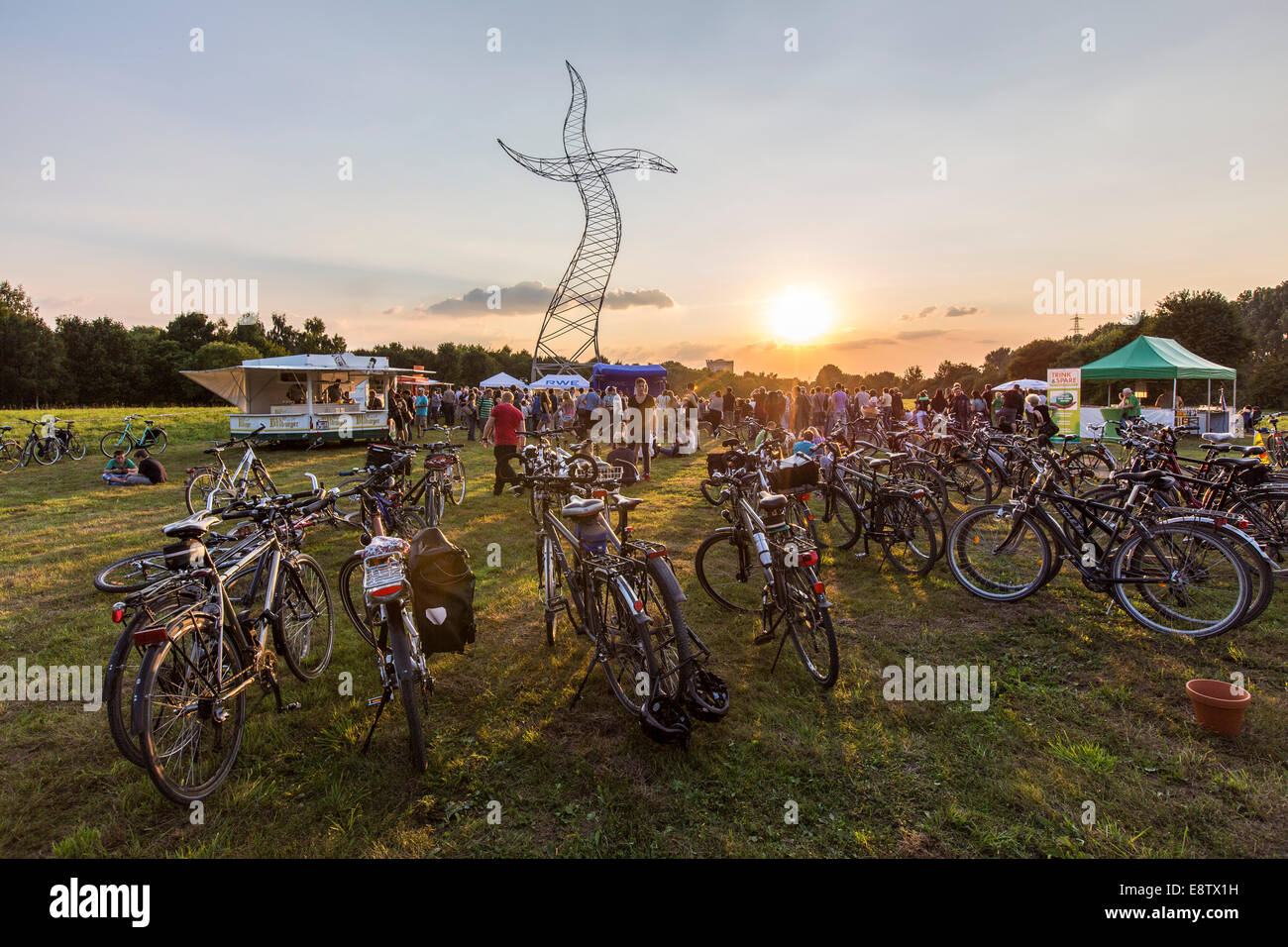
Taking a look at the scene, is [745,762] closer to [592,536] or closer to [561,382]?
[592,536]

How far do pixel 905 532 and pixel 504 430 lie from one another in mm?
6028

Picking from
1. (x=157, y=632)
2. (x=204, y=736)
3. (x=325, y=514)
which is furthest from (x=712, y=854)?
(x=325, y=514)

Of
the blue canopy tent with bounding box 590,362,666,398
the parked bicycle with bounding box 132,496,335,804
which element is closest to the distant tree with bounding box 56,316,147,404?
the blue canopy tent with bounding box 590,362,666,398

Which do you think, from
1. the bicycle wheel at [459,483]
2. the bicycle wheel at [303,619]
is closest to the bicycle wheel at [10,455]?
the bicycle wheel at [459,483]

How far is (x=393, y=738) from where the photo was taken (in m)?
3.33

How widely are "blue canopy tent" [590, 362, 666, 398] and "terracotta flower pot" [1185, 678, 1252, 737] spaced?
14.4 metres

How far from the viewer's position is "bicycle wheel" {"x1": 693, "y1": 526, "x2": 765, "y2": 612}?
16.8 feet

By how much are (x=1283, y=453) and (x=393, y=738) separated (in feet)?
56.2

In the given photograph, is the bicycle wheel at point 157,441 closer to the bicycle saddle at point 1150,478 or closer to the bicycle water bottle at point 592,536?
the bicycle water bottle at point 592,536

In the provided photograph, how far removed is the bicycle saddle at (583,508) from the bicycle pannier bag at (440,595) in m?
0.72

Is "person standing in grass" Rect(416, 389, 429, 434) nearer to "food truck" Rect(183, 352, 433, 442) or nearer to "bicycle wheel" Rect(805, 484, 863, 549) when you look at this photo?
"food truck" Rect(183, 352, 433, 442)
